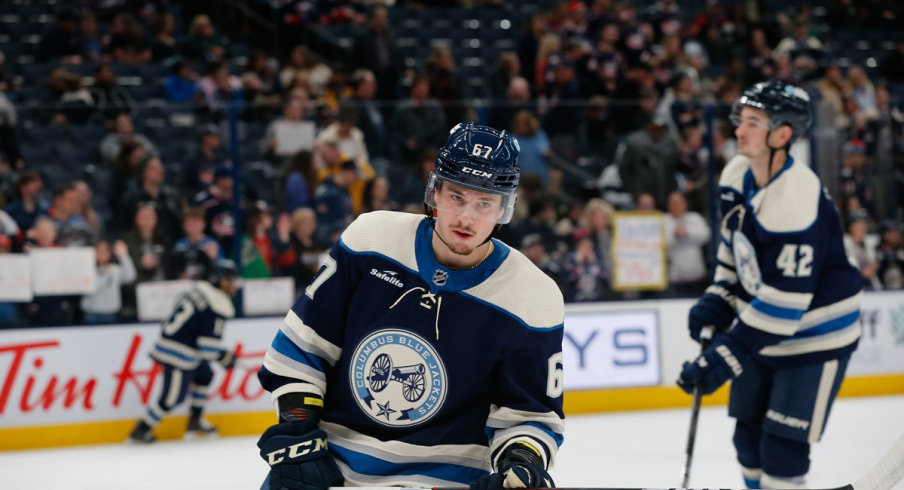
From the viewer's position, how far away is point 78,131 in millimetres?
6695

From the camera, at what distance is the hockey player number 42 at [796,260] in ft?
11.6

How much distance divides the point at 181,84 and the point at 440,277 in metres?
6.31

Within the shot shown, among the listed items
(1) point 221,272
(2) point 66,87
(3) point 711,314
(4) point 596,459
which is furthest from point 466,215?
(2) point 66,87

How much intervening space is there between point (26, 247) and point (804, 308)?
179 inches

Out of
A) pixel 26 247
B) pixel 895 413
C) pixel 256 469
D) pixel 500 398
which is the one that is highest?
pixel 500 398

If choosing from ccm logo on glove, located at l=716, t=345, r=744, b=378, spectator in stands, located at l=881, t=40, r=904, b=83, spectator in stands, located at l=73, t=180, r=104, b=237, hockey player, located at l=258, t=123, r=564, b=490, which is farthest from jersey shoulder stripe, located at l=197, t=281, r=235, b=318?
spectator in stands, located at l=881, t=40, r=904, b=83

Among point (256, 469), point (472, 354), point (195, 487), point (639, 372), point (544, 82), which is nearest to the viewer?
point (472, 354)

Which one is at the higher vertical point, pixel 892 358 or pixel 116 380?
pixel 116 380

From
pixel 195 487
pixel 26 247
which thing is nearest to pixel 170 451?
pixel 195 487

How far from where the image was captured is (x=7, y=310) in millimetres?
6363

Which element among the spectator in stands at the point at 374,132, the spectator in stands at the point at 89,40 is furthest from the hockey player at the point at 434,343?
the spectator in stands at the point at 89,40

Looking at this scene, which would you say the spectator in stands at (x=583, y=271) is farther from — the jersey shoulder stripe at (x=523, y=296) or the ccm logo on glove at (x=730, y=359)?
the jersey shoulder stripe at (x=523, y=296)

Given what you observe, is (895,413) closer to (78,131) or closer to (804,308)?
(804,308)

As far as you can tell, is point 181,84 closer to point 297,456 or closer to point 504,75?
point 504,75
